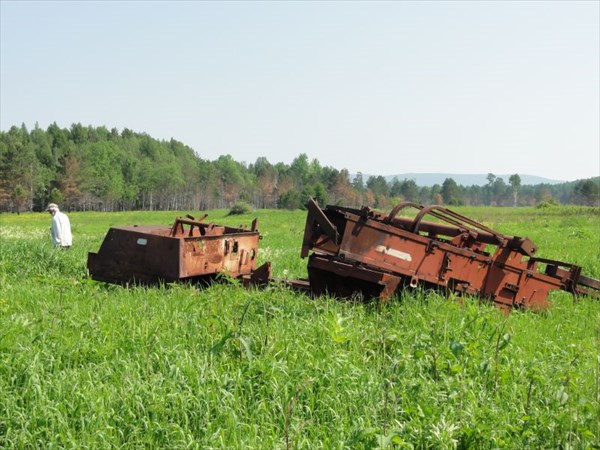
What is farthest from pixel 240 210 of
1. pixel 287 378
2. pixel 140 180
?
pixel 287 378

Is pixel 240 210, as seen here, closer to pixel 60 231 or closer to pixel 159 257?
pixel 60 231

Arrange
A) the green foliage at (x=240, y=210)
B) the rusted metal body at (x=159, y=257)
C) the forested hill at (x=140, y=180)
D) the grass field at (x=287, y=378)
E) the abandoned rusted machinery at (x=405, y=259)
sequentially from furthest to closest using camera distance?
the forested hill at (x=140, y=180) → the green foliage at (x=240, y=210) → the rusted metal body at (x=159, y=257) → the abandoned rusted machinery at (x=405, y=259) → the grass field at (x=287, y=378)

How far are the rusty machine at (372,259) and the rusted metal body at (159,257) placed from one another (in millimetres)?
15

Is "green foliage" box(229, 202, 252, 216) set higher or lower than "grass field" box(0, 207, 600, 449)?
lower

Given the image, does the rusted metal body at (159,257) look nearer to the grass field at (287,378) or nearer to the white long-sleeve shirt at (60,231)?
the grass field at (287,378)

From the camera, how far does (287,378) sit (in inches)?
186

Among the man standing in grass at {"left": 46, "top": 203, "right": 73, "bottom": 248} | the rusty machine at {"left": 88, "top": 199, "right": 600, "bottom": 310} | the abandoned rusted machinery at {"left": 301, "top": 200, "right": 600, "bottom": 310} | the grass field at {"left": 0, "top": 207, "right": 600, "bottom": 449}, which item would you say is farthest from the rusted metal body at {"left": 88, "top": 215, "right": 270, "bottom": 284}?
the man standing in grass at {"left": 46, "top": 203, "right": 73, "bottom": 248}

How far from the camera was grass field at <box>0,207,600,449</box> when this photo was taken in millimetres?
3980

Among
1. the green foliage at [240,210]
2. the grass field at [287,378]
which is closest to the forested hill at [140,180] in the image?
the green foliage at [240,210]

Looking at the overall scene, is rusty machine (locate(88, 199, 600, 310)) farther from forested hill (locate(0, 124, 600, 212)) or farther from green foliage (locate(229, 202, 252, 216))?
forested hill (locate(0, 124, 600, 212))

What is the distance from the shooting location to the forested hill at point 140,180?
314ft

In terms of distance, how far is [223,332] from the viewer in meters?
5.61

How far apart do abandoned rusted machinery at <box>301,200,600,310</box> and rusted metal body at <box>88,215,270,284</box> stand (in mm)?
1895

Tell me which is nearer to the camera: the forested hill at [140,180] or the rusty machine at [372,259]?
the rusty machine at [372,259]
